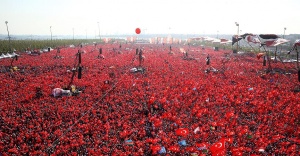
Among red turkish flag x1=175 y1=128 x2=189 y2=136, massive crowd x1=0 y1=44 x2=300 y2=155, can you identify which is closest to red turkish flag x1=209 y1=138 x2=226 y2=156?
massive crowd x1=0 y1=44 x2=300 y2=155

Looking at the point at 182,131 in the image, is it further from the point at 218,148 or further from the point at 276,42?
the point at 276,42

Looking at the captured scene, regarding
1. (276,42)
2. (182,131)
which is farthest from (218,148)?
(276,42)

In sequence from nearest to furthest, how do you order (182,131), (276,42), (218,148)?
(218,148), (182,131), (276,42)

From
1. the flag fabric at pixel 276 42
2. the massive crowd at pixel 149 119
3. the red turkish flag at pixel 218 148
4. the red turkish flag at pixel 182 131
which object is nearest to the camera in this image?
the red turkish flag at pixel 218 148

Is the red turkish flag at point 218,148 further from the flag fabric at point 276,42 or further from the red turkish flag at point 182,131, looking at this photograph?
the flag fabric at point 276,42

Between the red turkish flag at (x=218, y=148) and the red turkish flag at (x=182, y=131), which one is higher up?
the red turkish flag at (x=182, y=131)

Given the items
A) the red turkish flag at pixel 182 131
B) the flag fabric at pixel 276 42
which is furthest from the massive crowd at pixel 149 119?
the flag fabric at pixel 276 42

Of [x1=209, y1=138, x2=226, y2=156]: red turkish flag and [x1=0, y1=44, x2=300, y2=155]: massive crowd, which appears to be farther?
[x1=0, y1=44, x2=300, y2=155]: massive crowd

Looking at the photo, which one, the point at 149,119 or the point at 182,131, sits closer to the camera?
the point at 182,131

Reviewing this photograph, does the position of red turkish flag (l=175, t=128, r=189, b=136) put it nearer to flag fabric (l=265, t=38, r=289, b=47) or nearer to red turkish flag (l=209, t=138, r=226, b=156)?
red turkish flag (l=209, t=138, r=226, b=156)

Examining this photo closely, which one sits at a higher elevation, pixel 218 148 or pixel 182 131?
pixel 182 131

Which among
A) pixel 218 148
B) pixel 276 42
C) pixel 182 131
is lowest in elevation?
pixel 218 148

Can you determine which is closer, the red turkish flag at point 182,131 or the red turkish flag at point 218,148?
the red turkish flag at point 218,148
